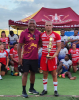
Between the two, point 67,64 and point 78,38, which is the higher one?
point 78,38

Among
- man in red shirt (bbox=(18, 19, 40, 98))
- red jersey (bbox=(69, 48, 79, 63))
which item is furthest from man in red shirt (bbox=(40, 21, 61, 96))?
red jersey (bbox=(69, 48, 79, 63))

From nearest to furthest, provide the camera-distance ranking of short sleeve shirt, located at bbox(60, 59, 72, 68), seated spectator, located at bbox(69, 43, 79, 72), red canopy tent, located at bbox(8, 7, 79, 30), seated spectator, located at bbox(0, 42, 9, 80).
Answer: seated spectator, located at bbox(0, 42, 9, 80)
short sleeve shirt, located at bbox(60, 59, 72, 68)
seated spectator, located at bbox(69, 43, 79, 72)
red canopy tent, located at bbox(8, 7, 79, 30)

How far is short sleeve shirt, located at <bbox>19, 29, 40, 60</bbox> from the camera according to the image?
3.15 m

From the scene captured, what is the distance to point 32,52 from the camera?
3.20m

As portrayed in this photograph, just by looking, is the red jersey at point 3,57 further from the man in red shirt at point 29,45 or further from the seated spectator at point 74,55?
the seated spectator at point 74,55

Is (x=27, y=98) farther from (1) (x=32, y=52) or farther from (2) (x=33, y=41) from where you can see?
(2) (x=33, y=41)

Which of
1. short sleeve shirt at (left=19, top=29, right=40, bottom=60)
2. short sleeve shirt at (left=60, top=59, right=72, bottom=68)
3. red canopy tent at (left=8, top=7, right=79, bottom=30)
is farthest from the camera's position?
red canopy tent at (left=8, top=7, right=79, bottom=30)

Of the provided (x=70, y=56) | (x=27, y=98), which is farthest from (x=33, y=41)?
(x=70, y=56)

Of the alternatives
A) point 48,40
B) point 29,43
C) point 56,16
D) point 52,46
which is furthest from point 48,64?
point 56,16

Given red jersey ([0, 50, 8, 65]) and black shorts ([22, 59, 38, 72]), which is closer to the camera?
black shorts ([22, 59, 38, 72])

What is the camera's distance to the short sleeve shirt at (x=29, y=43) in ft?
10.3

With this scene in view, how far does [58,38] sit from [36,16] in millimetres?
8452

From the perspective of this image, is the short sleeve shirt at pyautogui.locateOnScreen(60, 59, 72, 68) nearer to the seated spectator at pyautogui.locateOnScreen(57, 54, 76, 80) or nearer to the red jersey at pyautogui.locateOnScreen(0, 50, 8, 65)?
the seated spectator at pyautogui.locateOnScreen(57, 54, 76, 80)

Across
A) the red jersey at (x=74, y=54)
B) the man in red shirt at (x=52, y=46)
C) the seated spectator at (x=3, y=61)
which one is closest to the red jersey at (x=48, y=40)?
the man in red shirt at (x=52, y=46)
